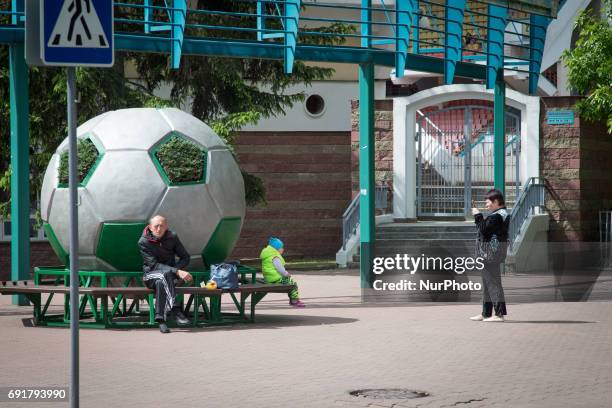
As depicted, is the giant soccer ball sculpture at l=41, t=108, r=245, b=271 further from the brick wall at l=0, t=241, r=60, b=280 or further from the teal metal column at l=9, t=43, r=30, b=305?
the brick wall at l=0, t=241, r=60, b=280

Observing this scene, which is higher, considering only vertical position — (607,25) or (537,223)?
(607,25)

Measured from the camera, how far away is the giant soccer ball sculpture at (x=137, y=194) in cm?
1377

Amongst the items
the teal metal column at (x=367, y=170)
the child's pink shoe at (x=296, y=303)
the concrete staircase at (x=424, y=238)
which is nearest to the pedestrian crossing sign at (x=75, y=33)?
the child's pink shoe at (x=296, y=303)

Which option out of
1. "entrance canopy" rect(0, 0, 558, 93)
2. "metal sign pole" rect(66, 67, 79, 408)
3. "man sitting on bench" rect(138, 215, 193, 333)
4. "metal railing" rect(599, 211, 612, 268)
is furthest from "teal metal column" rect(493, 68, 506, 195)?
"metal sign pole" rect(66, 67, 79, 408)

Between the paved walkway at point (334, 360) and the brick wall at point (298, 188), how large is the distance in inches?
625

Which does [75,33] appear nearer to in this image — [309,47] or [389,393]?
[389,393]

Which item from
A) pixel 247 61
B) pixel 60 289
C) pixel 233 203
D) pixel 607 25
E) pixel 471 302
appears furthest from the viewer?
pixel 247 61

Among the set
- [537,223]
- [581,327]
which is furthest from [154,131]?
[537,223]

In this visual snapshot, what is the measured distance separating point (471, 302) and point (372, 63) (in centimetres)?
434

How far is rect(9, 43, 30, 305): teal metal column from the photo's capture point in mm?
16719

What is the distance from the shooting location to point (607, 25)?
77.2ft

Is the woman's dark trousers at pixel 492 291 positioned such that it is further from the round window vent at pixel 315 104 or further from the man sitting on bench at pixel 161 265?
the round window vent at pixel 315 104

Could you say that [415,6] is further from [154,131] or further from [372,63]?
[154,131]

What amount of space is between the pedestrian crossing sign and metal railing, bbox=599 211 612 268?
68.6 feet
